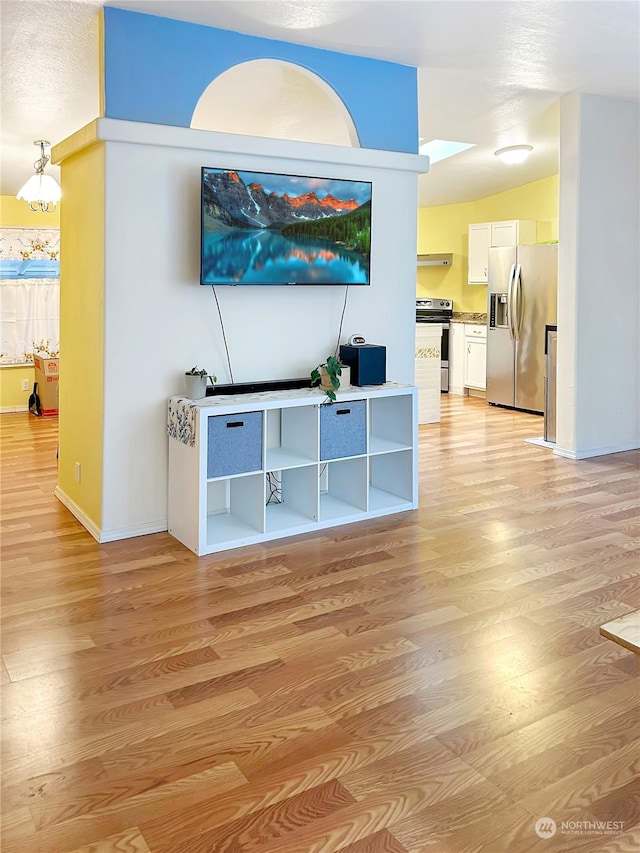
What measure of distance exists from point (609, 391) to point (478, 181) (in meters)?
3.36

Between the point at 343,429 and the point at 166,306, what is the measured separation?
1.10 m

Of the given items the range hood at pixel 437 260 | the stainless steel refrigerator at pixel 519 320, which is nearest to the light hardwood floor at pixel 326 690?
the stainless steel refrigerator at pixel 519 320

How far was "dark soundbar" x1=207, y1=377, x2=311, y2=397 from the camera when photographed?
398 centimetres

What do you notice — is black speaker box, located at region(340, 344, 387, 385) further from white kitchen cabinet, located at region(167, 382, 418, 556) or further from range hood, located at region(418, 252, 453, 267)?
range hood, located at region(418, 252, 453, 267)

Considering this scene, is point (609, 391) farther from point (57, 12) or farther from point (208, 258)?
point (57, 12)

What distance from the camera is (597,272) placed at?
18.5 feet

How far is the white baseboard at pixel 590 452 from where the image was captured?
5.68 meters

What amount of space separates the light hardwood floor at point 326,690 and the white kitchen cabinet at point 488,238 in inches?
184

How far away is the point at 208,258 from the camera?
12.3ft

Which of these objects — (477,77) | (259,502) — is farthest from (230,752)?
(477,77)

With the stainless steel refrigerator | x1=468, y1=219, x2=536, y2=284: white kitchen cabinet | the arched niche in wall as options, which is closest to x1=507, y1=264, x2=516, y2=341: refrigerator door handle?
the stainless steel refrigerator

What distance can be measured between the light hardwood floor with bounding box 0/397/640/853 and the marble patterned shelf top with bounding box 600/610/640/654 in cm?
51

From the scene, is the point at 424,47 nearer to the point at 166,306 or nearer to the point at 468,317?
the point at 166,306

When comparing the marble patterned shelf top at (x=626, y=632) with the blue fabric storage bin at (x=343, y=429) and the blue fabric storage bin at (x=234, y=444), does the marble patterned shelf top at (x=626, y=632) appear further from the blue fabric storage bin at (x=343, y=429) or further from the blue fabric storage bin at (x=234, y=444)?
the blue fabric storage bin at (x=343, y=429)
